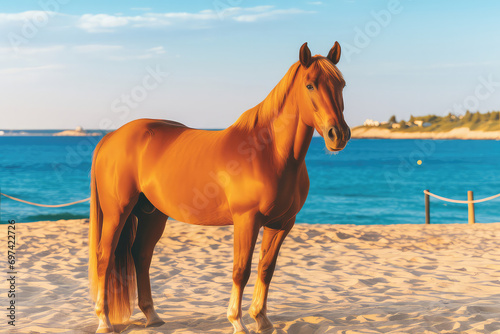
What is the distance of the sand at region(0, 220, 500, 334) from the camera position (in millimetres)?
3572

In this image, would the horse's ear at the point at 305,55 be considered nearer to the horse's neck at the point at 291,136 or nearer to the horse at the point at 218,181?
the horse at the point at 218,181

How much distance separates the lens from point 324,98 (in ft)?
8.65

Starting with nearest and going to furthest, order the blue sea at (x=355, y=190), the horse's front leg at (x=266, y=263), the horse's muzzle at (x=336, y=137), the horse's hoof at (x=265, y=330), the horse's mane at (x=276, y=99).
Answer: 1. the horse's muzzle at (x=336, y=137)
2. the horse's mane at (x=276, y=99)
3. the horse's front leg at (x=266, y=263)
4. the horse's hoof at (x=265, y=330)
5. the blue sea at (x=355, y=190)

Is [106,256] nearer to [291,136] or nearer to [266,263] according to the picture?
[266,263]

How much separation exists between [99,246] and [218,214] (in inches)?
40.8

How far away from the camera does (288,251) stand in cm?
648

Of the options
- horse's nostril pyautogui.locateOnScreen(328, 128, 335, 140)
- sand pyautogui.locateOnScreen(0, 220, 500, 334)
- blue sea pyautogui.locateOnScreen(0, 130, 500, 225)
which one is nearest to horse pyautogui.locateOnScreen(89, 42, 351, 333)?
horse's nostril pyautogui.locateOnScreen(328, 128, 335, 140)

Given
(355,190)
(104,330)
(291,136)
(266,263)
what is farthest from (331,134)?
(355,190)

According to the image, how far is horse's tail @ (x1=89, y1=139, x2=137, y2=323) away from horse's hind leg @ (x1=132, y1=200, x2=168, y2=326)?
0.05 metres

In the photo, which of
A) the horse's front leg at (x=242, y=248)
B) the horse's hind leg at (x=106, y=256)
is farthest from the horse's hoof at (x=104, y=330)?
the horse's front leg at (x=242, y=248)

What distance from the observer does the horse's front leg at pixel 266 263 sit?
3121 mm

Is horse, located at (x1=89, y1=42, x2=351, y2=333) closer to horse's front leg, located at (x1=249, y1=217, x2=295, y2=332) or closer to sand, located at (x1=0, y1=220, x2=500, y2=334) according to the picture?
horse's front leg, located at (x1=249, y1=217, x2=295, y2=332)

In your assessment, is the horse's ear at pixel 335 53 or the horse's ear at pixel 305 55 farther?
Result: the horse's ear at pixel 335 53

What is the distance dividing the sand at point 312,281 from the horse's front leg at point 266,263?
168 millimetres
